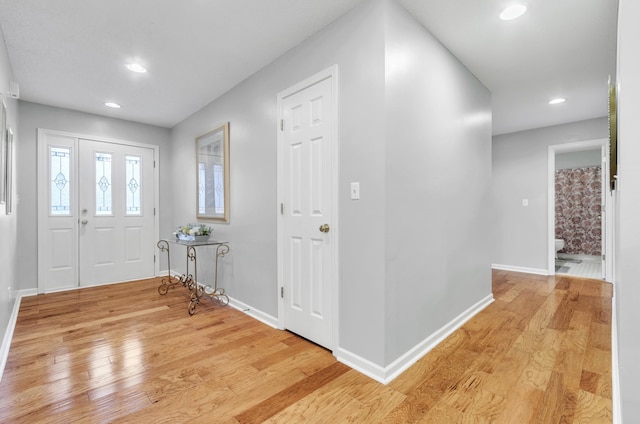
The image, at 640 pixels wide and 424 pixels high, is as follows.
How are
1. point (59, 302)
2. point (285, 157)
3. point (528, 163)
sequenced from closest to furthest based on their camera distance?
point (285, 157) < point (59, 302) < point (528, 163)

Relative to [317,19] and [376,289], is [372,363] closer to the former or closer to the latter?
[376,289]

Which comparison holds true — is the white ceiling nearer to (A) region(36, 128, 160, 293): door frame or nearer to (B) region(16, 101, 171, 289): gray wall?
(B) region(16, 101, 171, 289): gray wall

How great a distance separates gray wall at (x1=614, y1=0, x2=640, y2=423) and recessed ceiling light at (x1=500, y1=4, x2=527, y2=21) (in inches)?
40.1

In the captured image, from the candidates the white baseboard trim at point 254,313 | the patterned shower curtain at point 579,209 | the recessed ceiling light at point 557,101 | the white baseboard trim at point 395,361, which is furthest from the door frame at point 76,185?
the patterned shower curtain at point 579,209

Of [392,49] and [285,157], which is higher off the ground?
[392,49]

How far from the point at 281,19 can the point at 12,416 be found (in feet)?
8.98

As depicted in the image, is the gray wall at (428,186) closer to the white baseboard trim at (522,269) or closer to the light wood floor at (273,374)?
the light wood floor at (273,374)

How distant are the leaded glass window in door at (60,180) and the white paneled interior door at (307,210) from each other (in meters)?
3.26

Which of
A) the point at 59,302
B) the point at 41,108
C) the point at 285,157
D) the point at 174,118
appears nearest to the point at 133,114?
the point at 174,118

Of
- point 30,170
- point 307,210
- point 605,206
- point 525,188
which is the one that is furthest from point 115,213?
point 605,206

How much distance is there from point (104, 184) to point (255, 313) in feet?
10.0

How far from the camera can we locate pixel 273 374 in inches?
72.6

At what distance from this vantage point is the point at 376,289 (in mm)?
1813

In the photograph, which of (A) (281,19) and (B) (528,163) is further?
(B) (528,163)
